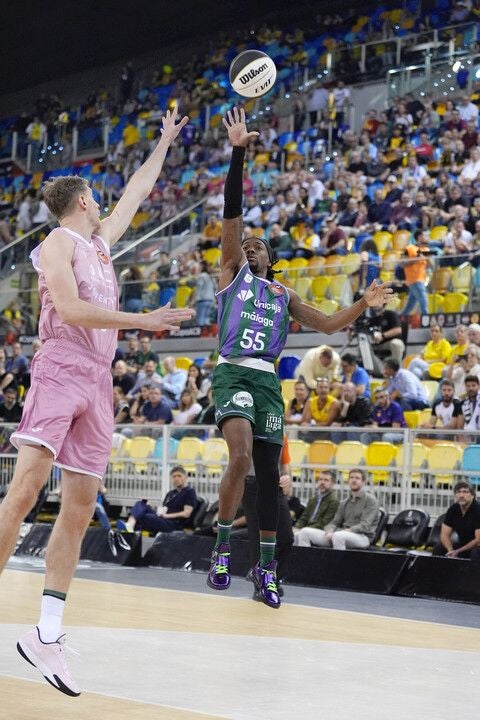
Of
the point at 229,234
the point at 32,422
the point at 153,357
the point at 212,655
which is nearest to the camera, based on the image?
the point at 32,422

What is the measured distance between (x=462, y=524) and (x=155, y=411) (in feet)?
19.0

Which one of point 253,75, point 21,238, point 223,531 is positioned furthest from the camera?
point 21,238

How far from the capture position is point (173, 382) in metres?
17.7

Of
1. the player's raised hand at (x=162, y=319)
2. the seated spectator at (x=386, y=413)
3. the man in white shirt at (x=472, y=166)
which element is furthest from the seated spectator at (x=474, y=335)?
the player's raised hand at (x=162, y=319)

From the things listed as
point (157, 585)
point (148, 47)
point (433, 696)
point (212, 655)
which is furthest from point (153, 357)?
point (148, 47)

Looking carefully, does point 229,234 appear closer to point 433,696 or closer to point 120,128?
point 433,696

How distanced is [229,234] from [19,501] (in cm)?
281

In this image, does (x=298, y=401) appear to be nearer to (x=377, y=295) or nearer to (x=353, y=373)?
(x=353, y=373)

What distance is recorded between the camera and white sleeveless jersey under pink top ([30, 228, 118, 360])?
194 inches

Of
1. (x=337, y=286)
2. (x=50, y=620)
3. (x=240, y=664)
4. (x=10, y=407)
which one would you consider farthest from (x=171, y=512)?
(x=50, y=620)

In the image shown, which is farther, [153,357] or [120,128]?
[120,128]

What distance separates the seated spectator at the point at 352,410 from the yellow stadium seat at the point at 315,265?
3.77 m

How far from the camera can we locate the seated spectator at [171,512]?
13.8 metres

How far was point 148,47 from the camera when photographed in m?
33.3
